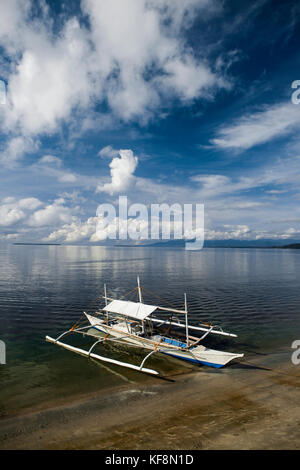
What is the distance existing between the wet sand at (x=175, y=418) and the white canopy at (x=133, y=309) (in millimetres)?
6675

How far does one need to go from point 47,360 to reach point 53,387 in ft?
16.0

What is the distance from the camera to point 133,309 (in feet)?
86.9

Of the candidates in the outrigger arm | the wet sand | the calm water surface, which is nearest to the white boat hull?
the calm water surface

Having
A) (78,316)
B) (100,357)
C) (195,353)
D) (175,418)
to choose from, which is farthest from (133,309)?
(78,316)

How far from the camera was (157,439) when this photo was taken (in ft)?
43.5

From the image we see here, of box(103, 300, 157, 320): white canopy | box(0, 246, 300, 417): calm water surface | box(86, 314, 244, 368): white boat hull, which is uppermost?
box(103, 300, 157, 320): white canopy

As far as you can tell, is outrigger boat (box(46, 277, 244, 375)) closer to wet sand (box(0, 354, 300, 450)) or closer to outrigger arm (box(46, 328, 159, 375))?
outrigger arm (box(46, 328, 159, 375))

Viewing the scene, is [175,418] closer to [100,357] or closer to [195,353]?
[195,353]

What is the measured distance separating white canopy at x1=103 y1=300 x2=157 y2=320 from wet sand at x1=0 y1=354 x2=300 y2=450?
6675 mm

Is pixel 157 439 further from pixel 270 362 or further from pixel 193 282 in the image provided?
pixel 193 282

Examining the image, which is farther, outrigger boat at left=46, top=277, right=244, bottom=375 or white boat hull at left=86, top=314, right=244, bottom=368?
outrigger boat at left=46, top=277, right=244, bottom=375

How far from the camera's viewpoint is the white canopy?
25.3 m

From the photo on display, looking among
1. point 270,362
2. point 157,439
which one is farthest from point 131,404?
→ point 270,362

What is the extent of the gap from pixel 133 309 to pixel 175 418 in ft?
40.7
